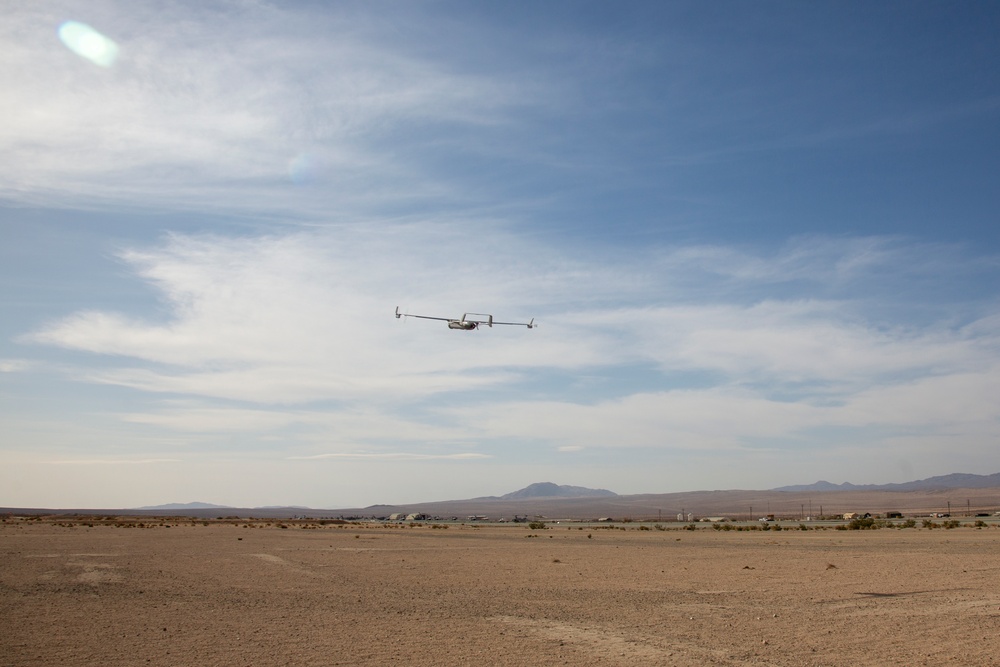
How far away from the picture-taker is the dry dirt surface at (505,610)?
1249 centimetres

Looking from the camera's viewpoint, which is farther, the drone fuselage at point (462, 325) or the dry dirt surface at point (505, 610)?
the drone fuselage at point (462, 325)

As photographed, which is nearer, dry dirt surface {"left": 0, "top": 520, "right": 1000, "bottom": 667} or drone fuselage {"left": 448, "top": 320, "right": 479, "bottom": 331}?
dry dirt surface {"left": 0, "top": 520, "right": 1000, "bottom": 667}

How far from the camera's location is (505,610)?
1733 cm

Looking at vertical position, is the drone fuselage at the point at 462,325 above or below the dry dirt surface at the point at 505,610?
above

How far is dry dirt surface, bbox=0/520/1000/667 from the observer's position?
12.5 metres

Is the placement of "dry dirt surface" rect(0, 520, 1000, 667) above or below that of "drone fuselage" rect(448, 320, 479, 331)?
below

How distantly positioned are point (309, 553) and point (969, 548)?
95.7 ft

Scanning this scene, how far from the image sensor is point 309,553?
3550cm

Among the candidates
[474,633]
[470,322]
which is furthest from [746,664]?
[470,322]

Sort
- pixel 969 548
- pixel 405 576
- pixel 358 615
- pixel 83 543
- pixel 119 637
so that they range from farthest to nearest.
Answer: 1. pixel 83 543
2. pixel 969 548
3. pixel 405 576
4. pixel 358 615
5. pixel 119 637

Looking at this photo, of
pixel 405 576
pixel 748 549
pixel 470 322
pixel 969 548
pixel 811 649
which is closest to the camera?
pixel 811 649

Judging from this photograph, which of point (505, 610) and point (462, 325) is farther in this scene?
point (462, 325)

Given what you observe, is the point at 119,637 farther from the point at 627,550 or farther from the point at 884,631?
the point at 627,550

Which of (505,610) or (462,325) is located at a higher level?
(462,325)
